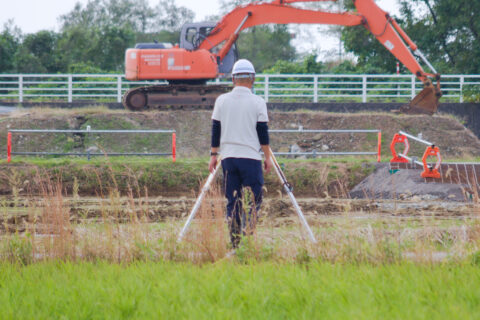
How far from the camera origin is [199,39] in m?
22.9

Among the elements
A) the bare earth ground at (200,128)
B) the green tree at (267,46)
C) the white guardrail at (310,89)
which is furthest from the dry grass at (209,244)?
the green tree at (267,46)

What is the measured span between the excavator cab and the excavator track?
2.61ft

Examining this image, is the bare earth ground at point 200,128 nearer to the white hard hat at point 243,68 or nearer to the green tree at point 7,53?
the white hard hat at point 243,68

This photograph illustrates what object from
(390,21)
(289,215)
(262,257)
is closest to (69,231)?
(262,257)

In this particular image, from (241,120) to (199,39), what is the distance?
16.8 m

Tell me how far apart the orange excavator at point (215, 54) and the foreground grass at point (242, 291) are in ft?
55.5

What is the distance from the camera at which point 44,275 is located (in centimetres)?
553

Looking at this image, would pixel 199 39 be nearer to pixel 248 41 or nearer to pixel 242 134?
pixel 242 134

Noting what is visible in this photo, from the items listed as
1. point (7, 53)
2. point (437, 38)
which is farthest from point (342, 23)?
point (7, 53)

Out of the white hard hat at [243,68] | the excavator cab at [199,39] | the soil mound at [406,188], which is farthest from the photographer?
the excavator cab at [199,39]

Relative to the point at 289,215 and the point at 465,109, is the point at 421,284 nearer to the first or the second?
the point at 289,215

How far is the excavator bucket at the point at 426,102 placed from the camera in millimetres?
21953

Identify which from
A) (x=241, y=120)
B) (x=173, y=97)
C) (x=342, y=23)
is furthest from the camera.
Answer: (x=173, y=97)

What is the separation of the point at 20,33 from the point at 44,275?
62.4m
